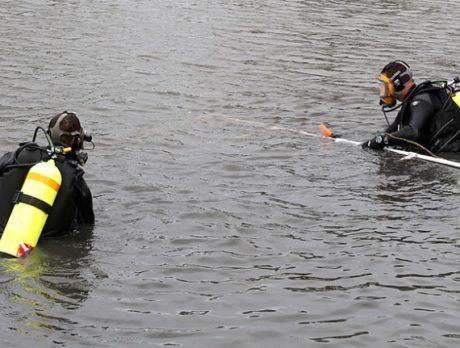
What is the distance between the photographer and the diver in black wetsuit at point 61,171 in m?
7.28

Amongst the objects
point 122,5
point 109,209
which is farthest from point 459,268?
point 122,5

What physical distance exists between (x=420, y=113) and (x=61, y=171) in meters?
5.21

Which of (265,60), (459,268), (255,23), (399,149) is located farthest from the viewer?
(255,23)

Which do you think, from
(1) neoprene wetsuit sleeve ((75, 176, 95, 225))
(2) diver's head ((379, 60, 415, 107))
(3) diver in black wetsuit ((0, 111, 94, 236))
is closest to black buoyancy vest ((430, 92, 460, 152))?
(2) diver's head ((379, 60, 415, 107))

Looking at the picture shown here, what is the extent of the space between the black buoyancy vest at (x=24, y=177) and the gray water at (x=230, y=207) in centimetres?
38

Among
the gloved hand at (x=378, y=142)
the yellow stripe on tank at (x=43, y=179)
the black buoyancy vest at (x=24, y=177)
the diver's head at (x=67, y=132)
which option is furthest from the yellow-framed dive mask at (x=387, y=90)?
the yellow stripe on tank at (x=43, y=179)

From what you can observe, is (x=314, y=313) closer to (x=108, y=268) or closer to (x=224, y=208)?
(x=108, y=268)

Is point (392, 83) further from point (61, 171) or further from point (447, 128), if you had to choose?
point (61, 171)

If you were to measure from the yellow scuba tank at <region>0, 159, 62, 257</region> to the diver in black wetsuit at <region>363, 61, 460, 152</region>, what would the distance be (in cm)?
519

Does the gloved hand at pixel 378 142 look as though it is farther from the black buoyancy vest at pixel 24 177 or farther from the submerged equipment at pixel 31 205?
the submerged equipment at pixel 31 205

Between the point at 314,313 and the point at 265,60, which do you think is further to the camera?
the point at 265,60

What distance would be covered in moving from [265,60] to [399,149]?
6.89 metres

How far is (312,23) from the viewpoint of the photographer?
22672 mm

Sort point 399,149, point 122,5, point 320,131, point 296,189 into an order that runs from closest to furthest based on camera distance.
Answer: point 296,189
point 399,149
point 320,131
point 122,5
